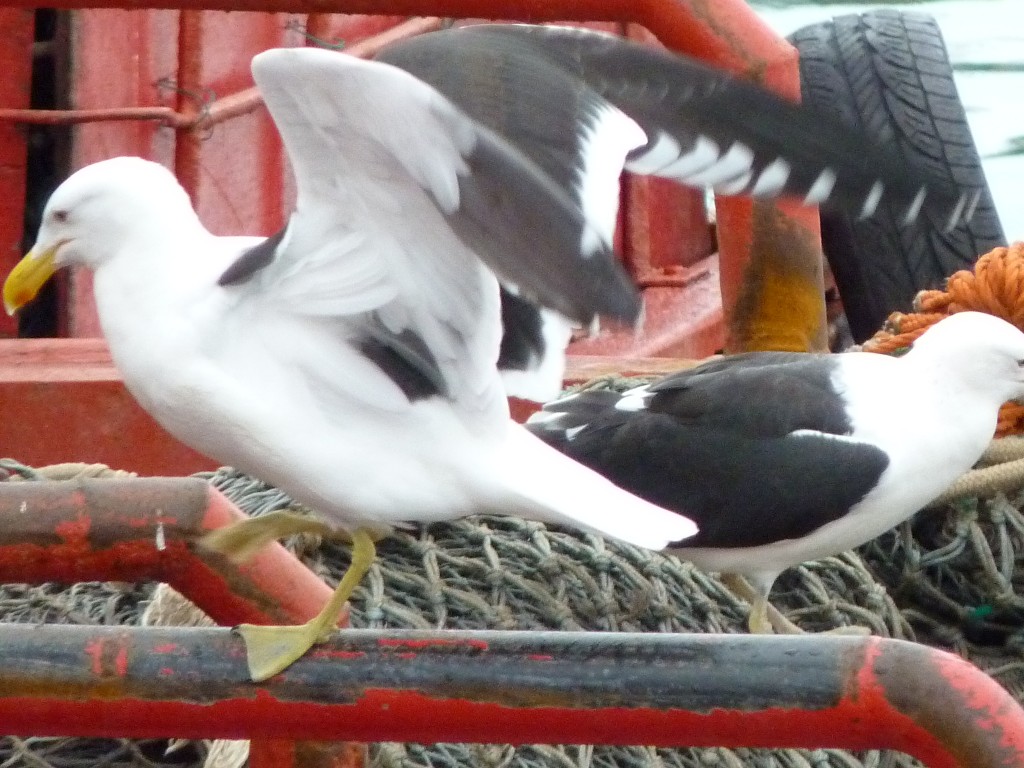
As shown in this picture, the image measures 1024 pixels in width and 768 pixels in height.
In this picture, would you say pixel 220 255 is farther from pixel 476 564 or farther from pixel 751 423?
pixel 751 423

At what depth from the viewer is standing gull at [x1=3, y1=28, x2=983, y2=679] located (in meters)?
1.71

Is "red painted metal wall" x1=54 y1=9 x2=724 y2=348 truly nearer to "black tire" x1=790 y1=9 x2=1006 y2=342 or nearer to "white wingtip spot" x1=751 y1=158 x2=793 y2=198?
"black tire" x1=790 y1=9 x2=1006 y2=342

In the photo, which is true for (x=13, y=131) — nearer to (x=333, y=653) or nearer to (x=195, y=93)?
(x=195, y=93)

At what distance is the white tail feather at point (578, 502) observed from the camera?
1.74 m

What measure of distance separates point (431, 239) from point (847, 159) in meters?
0.43

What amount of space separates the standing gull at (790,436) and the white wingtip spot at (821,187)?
0.99 m

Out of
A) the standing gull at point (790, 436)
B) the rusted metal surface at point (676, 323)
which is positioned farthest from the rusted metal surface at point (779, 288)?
the rusted metal surface at point (676, 323)

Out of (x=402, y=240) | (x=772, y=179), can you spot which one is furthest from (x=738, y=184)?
(x=402, y=240)

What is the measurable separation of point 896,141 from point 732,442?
4.16ft

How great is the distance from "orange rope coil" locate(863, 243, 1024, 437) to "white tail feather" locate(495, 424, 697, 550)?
1.40m

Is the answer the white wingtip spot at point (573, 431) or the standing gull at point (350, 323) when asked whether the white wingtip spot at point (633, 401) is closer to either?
the white wingtip spot at point (573, 431)

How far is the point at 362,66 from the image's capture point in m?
1.48

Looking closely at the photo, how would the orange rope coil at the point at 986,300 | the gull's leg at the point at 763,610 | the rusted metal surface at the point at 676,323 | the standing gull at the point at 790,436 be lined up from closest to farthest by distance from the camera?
the gull's leg at the point at 763,610, the standing gull at the point at 790,436, the orange rope coil at the point at 986,300, the rusted metal surface at the point at 676,323

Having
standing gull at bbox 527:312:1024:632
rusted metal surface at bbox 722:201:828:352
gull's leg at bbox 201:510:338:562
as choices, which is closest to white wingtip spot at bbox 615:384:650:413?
standing gull at bbox 527:312:1024:632
